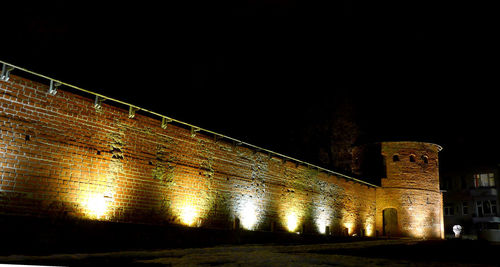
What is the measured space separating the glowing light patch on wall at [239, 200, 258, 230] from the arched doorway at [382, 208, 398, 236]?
45.6 feet

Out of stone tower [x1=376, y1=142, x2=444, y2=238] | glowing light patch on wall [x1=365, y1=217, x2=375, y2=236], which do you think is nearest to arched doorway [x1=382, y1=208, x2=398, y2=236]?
stone tower [x1=376, y1=142, x2=444, y2=238]

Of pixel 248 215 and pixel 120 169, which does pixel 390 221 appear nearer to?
pixel 248 215

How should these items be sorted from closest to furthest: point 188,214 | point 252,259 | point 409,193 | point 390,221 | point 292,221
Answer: point 252,259 < point 188,214 < point 292,221 < point 409,193 < point 390,221

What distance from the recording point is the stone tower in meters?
24.7

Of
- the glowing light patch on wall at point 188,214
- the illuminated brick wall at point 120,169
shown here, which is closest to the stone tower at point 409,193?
the illuminated brick wall at point 120,169

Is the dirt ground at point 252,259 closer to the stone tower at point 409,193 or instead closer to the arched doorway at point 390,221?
the stone tower at point 409,193

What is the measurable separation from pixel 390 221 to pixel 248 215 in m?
14.8

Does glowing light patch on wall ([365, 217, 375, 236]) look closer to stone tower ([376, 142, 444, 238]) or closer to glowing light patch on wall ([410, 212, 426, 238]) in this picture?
stone tower ([376, 142, 444, 238])

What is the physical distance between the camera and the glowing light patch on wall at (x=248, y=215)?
14.1 m

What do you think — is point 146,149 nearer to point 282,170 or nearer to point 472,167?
point 282,170

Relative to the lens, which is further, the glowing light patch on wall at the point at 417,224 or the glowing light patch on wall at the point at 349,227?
the glowing light patch on wall at the point at 417,224

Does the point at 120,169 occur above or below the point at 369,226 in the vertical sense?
above

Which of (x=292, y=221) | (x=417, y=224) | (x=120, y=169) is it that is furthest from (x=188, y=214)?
(x=417, y=224)

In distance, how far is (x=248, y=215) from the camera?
1442 centimetres
